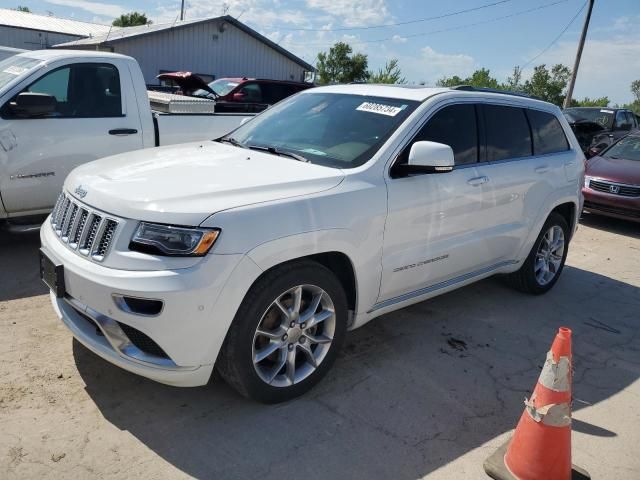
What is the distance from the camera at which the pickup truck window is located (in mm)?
5305

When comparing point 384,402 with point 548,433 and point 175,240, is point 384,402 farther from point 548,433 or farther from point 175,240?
point 175,240

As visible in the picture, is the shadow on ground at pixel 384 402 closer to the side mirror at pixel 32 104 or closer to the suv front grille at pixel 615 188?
the side mirror at pixel 32 104

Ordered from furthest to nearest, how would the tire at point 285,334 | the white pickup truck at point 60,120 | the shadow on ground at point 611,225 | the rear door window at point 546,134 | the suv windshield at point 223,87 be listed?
the suv windshield at point 223,87, the shadow on ground at point 611,225, the white pickup truck at point 60,120, the rear door window at point 546,134, the tire at point 285,334

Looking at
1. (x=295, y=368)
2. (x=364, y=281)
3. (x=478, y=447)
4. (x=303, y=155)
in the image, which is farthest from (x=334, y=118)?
(x=478, y=447)

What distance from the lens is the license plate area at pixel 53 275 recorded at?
2957 mm

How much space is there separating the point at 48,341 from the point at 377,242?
2256 millimetres

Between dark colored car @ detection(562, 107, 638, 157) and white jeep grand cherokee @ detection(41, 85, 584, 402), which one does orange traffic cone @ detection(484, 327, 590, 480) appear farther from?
dark colored car @ detection(562, 107, 638, 157)

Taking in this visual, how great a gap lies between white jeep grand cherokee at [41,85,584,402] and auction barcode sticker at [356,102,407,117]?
0.6 inches

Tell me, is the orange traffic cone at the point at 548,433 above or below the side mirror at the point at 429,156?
below

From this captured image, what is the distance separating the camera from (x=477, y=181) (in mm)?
4094

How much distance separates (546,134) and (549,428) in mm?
3157

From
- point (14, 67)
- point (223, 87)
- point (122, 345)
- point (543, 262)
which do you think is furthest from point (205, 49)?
point (122, 345)

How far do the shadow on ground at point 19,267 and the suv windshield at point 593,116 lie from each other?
44.3 feet

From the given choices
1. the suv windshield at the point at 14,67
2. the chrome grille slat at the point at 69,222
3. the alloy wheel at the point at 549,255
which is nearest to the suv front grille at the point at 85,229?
the chrome grille slat at the point at 69,222
